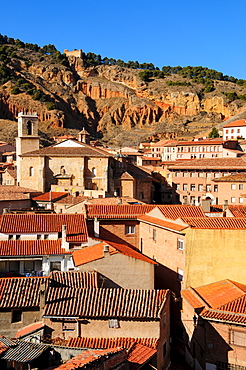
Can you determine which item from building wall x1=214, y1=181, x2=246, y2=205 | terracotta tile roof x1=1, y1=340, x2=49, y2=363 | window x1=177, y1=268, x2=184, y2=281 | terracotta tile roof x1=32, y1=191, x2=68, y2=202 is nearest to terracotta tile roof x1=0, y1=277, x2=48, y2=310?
terracotta tile roof x1=1, y1=340, x2=49, y2=363

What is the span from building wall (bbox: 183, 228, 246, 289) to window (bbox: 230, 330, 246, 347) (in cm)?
424

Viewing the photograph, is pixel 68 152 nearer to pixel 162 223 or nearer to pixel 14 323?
pixel 162 223

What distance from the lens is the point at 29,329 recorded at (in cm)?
1542

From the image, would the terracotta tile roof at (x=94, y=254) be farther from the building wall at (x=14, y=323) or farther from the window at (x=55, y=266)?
the building wall at (x=14, y=323)

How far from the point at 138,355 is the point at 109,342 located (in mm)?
1472

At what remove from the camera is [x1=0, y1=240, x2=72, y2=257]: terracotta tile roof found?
22.2 meters

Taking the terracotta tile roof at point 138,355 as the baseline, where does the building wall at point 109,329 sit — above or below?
above

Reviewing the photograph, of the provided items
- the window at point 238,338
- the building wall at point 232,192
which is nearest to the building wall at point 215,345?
the window at point 238,338

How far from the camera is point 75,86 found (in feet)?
536

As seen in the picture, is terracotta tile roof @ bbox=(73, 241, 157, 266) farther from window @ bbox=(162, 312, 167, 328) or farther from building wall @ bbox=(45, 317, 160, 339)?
building wall @ bbox=(45, 317, 160, 339)

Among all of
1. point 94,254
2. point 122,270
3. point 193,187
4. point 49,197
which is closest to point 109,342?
point 122,270

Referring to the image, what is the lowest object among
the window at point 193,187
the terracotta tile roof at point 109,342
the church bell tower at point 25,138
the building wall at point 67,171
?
the terracotta tile roof at point 109,342

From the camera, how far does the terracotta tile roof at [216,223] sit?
2102 centimetres

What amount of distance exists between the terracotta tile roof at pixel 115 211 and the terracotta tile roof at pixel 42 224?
0.93 metres
